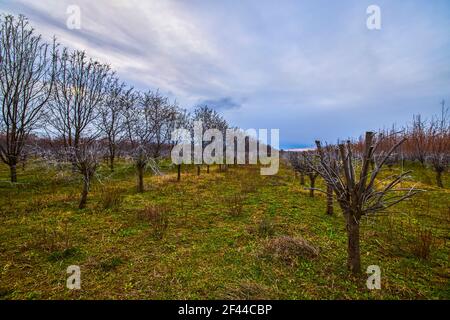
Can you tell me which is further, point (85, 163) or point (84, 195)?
point (84, 195)

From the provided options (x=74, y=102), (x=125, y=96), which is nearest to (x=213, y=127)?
(x=125, y=96)

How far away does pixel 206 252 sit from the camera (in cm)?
518

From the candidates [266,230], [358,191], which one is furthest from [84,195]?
[358,191]

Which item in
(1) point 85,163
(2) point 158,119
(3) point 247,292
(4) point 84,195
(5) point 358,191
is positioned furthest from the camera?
(2) point 158,119

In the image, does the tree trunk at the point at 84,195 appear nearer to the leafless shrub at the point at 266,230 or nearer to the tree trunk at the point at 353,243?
the leafless shrub at the point at 266,230

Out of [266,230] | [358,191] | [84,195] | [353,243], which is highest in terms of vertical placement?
[358,191]

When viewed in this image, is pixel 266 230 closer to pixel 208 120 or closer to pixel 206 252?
Answer: pixel 206 252

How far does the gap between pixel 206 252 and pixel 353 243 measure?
3097mm

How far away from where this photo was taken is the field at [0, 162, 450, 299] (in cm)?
374
